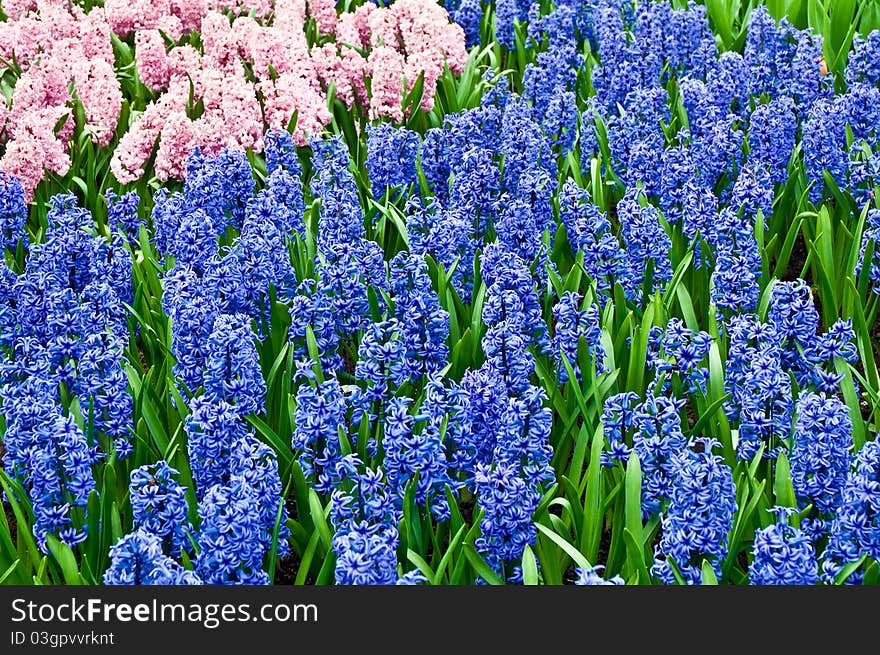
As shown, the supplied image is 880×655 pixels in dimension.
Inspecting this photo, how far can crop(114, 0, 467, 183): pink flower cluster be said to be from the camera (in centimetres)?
621

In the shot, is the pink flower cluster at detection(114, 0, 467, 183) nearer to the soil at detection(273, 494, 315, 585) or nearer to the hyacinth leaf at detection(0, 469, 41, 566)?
the hyacinth leaf at detection(0, 469, 41, 566)

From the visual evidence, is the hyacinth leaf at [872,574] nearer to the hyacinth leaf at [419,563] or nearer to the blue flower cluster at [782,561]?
the blue flower cluster at [782,561]

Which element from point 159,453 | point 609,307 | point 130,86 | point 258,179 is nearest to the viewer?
point 159,453

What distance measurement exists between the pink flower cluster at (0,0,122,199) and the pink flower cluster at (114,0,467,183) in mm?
246

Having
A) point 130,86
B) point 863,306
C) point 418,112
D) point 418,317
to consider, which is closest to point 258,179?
point 418,112

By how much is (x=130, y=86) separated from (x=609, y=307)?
413 centimetres

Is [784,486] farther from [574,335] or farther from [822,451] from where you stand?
[574,335]

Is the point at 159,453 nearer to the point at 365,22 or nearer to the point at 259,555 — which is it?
the point at 259,555

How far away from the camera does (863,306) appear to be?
5.14m

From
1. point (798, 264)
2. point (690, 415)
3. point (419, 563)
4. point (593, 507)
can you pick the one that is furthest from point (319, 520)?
point (798, 264)

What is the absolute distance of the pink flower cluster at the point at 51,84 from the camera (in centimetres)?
604

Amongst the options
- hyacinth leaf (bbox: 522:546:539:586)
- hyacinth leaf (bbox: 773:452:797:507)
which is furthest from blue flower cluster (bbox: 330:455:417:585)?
hyacinth leaf (bbox: 773:452:797:507)

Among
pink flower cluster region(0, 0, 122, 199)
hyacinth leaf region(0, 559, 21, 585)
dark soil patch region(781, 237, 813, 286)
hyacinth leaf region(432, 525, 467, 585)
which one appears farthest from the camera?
pink flower cluster region(0, 0, 122, 199)

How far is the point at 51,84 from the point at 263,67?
1.19 m
